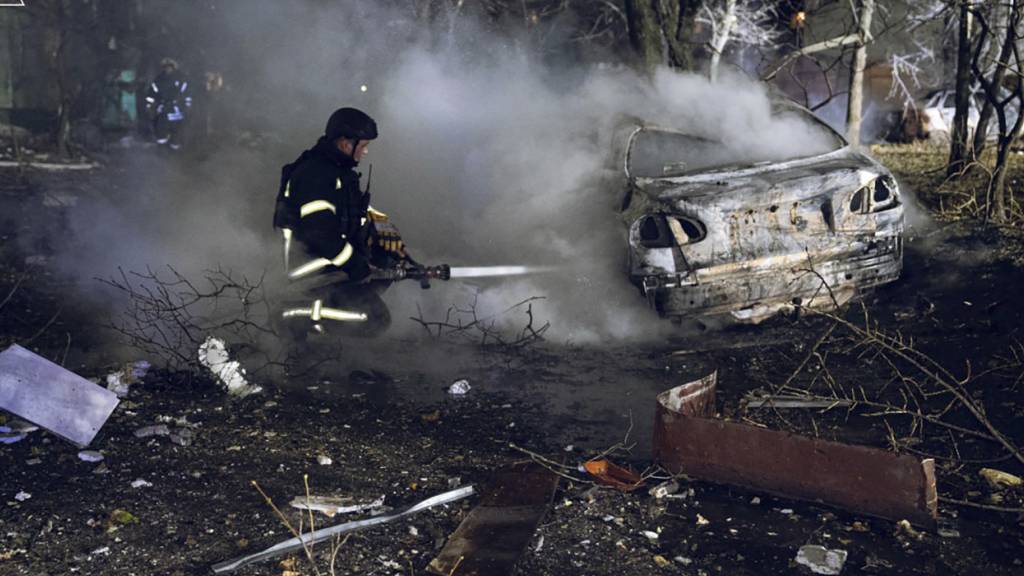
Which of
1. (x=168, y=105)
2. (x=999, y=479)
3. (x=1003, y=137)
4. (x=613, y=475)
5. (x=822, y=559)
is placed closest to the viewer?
(x=822, y=559)

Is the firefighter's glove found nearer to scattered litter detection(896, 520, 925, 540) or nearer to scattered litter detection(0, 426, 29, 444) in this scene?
scattered litter detection(0, 426, 29, 444)

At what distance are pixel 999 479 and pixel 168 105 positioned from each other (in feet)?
50.3

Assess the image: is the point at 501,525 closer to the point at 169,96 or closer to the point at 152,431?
the point at 152,431

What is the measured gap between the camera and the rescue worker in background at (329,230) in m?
5.82

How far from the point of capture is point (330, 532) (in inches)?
148

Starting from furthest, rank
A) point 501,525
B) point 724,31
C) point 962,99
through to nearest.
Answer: point 724,31
point 962,99
point 501,525

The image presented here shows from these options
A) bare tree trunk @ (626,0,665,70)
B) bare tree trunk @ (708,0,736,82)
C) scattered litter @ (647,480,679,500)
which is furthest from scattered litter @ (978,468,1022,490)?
bare tree trunk @ (708,0,736,82)

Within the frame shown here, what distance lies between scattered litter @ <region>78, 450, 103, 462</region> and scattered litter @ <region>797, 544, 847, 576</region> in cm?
319

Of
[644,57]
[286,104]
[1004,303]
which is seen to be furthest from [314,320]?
[286,104]

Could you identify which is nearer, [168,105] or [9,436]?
[9,436]

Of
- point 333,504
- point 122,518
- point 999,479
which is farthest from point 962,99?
point 122,518

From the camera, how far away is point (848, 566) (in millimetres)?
3545

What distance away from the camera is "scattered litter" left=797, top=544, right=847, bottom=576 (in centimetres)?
351

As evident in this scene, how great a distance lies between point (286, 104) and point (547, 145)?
49.1 ft
